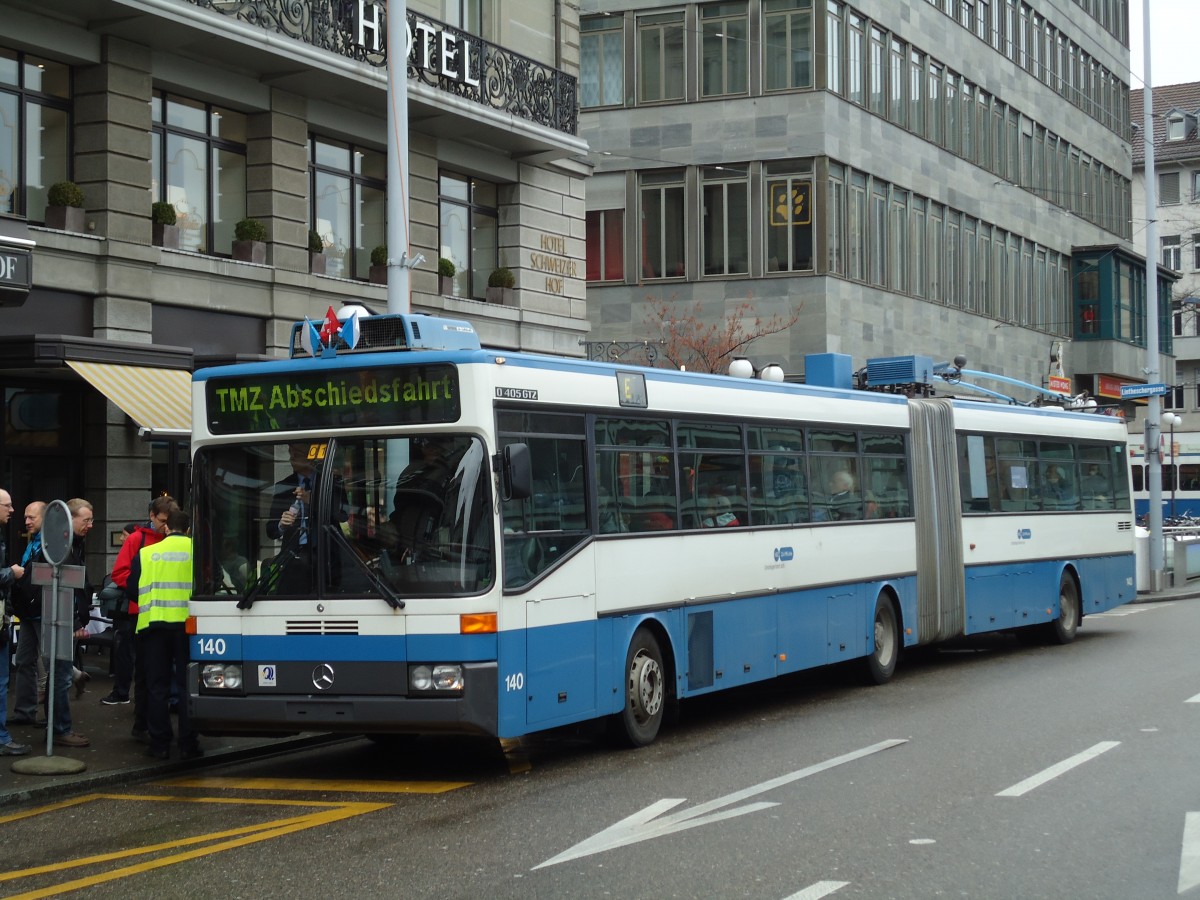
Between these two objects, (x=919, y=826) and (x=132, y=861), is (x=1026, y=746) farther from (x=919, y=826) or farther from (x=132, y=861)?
(x=132, y=861)

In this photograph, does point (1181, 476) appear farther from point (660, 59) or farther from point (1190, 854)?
point (1190, 854)

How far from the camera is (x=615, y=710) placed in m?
12.0

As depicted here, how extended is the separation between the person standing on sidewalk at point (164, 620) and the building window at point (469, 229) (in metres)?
12.9

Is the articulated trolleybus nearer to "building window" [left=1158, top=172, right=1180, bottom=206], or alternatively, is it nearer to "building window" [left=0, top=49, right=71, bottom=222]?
"building window" [left=0, top=49, right=71, bottom=222]

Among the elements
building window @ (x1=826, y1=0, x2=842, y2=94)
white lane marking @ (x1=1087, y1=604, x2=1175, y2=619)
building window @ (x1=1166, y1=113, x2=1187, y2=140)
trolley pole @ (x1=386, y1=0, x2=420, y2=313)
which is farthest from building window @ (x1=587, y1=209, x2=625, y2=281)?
building window @ (x1=1166, y1=113, x2=1187, y2=140)

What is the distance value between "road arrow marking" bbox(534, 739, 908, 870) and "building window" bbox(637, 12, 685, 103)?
28139mm

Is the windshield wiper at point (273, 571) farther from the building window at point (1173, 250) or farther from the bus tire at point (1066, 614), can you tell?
the building window at point (1173, 250)

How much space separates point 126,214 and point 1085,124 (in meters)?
41.0

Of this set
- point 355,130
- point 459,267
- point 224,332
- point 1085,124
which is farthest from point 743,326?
point 1085,124

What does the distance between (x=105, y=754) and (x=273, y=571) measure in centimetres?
228

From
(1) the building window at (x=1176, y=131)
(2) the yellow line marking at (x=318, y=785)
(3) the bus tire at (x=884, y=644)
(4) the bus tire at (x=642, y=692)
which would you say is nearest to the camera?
(2) the yellow line marking at (x=318, y=785)

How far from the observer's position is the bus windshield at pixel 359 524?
34.9 feet

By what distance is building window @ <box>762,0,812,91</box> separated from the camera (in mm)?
35938

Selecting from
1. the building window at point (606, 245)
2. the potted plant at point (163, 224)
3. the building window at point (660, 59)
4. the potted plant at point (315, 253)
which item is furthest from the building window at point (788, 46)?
the potted plant at point (163, 224)
